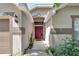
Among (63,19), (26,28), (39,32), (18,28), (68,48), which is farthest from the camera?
(63,19)

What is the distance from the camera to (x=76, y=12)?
6129mm

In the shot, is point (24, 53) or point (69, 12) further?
point (69, 12)

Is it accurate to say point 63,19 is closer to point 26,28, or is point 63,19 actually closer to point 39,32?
point 39,32

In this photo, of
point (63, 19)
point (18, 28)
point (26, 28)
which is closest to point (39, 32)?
point (26, 28)

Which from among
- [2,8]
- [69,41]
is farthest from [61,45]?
[2,8]

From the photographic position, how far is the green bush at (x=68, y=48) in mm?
5355

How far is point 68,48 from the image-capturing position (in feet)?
17.9

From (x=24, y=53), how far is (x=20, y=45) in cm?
46

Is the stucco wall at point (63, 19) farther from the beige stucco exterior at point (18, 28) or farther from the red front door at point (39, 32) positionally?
the beige stucco exterior at point (18, 28)

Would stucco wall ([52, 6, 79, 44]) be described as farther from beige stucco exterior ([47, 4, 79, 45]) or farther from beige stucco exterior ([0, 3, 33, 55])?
beige stucco exterior ([0, 3, 33, 55])

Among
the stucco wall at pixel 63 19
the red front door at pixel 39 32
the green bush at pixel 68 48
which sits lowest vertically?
the green bush at pixel 68 48

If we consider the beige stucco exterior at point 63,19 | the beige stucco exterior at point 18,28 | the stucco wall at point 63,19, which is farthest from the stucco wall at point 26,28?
the stucco wall at point 63,19

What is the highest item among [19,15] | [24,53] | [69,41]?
[19,15]

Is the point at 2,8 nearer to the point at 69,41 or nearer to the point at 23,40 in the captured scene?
the point at 23,40
